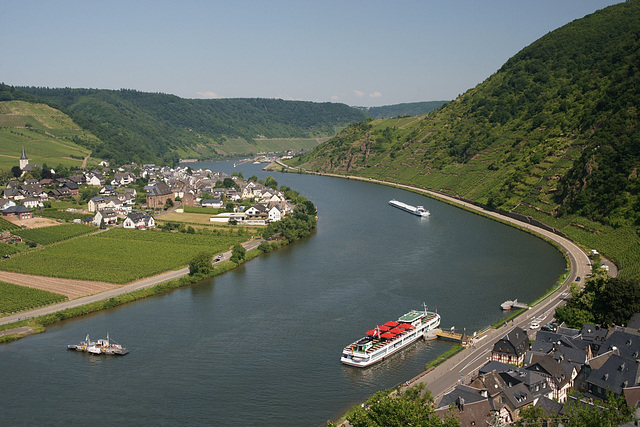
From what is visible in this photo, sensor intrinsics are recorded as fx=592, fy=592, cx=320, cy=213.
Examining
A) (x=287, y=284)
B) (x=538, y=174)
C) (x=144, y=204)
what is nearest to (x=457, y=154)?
(x=538, y=174)

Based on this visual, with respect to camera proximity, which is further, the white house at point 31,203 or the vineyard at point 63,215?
the white house at point 31,203

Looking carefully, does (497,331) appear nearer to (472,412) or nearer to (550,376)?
(550,376)

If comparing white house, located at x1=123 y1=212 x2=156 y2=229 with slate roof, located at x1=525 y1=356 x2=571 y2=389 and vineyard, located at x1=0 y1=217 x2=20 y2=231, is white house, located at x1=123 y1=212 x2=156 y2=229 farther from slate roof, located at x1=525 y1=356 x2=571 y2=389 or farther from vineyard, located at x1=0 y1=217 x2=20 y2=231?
slate roof, located at x1=525 y1=356 x2=571 y2=389

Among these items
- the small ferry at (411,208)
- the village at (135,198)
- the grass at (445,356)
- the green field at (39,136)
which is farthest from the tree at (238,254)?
the green field at (39,136)

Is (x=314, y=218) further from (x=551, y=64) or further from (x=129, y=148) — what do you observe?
(x=129, y=148)

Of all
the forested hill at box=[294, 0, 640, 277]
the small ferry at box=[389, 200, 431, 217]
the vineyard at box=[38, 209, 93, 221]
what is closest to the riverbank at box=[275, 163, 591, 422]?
the forested hill at box=[294, 0, 640, 277]

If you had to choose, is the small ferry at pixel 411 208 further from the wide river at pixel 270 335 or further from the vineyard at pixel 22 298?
the vineyard at pixel 22 298
